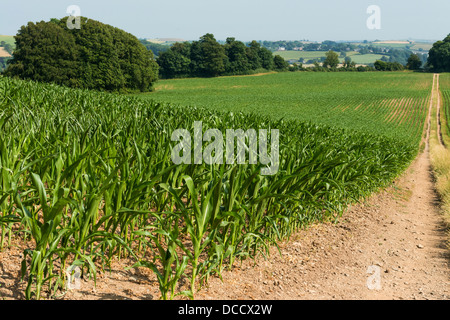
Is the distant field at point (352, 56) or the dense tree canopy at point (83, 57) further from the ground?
the distant field at point (352, 56)

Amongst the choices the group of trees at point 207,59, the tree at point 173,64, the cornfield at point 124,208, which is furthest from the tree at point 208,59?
the cornfield at point 124,208

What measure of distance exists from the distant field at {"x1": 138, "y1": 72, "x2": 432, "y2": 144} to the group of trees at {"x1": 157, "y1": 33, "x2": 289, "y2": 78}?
1100 centimetres

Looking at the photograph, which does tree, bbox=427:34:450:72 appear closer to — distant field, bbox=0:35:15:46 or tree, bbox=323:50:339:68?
tree, bbox=323:50:339:68

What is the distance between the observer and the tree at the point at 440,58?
103500 millimetres

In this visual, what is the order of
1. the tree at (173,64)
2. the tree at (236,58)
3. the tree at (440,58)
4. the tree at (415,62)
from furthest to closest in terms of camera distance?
the tree at (415,62) → the tree at (440,58) → the tree at (236,58) → the tree at (173,64)

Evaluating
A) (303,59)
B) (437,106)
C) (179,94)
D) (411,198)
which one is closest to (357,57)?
(303,59)

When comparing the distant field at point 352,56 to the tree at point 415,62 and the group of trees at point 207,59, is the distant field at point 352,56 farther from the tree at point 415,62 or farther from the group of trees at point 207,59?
the group of trees at point 207,59

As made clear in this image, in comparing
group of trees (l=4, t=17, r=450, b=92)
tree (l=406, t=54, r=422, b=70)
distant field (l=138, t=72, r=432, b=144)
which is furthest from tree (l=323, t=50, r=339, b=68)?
group of trees (l=4, t=17, r=450, b=92)

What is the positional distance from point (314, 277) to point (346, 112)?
48.7 meters

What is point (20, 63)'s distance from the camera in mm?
44094

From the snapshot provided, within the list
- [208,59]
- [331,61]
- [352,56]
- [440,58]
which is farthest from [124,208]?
[352,56]

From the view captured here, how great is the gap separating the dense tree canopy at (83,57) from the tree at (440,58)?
85489 mm

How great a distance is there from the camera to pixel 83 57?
49.7 m
